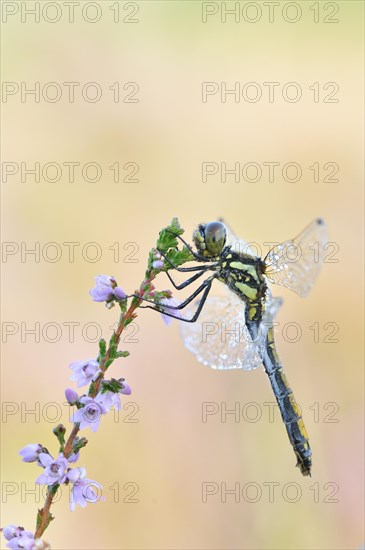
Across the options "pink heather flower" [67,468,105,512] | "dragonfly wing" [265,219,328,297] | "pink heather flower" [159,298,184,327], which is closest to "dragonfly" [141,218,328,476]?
"dragonfly wing" [265,219,328,297]

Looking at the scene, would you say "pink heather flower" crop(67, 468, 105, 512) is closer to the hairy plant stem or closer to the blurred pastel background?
the hairy plant stem

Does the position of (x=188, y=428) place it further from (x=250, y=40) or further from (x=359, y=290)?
(x=250, y=40)

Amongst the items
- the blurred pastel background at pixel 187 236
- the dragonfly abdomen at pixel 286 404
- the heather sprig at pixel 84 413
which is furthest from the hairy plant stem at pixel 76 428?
the blurred pastel background at pixel 187 236

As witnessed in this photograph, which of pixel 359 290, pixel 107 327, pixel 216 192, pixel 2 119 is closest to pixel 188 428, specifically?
pixel 107 327

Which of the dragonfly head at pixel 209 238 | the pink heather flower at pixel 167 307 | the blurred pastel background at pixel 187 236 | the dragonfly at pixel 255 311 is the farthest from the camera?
the blurred pastel background at pixel 187 236

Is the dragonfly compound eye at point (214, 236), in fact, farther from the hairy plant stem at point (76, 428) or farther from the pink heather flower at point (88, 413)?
the pink heather flower at point (88, 413)

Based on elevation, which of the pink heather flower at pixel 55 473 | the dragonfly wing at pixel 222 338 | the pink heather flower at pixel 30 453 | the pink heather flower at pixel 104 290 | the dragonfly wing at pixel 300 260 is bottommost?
the pink heather flower at pixel 55 473

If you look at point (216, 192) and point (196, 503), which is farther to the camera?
point (216, 192)
